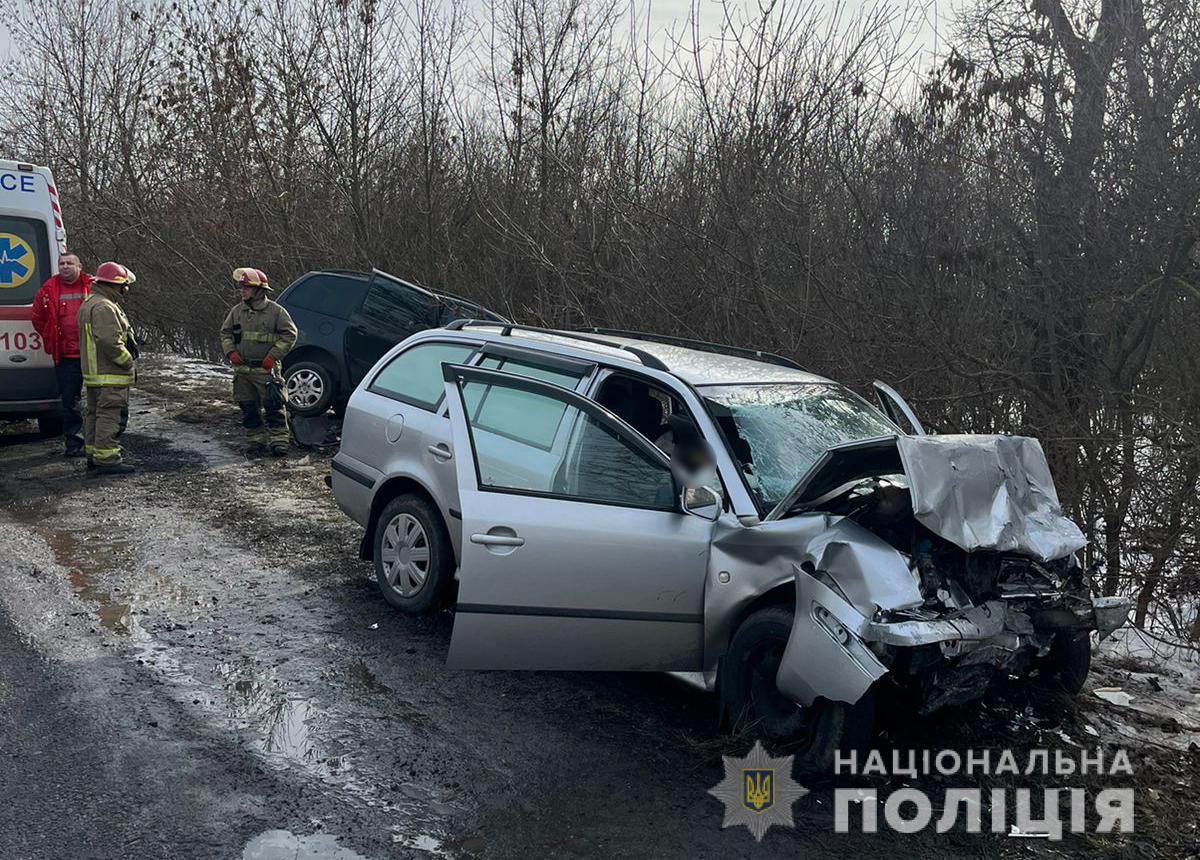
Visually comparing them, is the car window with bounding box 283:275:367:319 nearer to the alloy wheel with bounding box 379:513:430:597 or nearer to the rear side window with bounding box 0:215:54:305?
the rear side window with bounding box 0:215:54:305

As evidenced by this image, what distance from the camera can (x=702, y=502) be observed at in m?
4.41

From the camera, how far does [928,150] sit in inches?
404

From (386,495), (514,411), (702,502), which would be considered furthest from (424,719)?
(386,495)

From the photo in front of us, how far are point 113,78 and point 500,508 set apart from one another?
1056 inches

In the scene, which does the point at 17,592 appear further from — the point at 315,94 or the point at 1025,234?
the point at 315,94

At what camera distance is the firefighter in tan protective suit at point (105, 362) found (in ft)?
30.8

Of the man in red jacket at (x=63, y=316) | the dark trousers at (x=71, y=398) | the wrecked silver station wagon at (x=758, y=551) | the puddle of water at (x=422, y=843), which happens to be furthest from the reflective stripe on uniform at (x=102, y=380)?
the puddle of water at (x=422, y=843)

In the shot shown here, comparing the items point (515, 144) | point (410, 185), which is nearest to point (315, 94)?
point (410, 185)

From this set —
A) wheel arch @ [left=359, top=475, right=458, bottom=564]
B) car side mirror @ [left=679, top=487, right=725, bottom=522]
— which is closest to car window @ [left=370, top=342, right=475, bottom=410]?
wheel arch @ [left=359, top=475, right=458, bottom=564]

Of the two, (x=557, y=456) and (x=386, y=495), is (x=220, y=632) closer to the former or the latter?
(x=386, y=495)

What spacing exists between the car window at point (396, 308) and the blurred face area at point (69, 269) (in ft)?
9.77

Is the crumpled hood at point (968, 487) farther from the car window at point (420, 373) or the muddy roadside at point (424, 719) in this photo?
the car window at point (420, 373)

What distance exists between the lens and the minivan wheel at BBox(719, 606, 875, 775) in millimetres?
4188

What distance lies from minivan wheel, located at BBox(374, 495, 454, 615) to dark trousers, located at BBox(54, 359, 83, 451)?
17.7 feet
